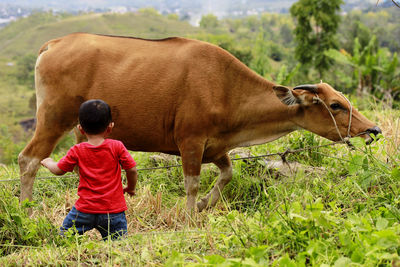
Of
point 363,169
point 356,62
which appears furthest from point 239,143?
point 356,62

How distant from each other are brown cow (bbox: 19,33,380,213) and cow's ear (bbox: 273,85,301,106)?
12 mm

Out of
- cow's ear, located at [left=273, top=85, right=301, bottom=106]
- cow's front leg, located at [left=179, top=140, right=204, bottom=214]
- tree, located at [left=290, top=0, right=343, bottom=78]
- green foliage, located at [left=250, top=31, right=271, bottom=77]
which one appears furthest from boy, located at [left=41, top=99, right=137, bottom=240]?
tree, located at [left=290, top=0, right=343, bottom=78]

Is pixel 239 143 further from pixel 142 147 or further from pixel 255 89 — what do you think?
pixel 142 147

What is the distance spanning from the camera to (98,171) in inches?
160

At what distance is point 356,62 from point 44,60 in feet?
52.7

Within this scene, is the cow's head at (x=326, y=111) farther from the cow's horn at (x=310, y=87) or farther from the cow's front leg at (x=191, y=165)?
the cow's front leg at (x=191, y=165)

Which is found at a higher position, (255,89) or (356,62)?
(255,89)

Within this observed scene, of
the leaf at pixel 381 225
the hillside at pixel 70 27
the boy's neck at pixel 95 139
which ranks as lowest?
the hillside at pixel 70 27

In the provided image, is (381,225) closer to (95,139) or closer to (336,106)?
(336,106)

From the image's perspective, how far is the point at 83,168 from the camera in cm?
405

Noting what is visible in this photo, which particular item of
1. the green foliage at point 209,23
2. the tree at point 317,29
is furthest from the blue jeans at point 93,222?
the green foliage at point 209,23

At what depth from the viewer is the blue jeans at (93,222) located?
4.14 m

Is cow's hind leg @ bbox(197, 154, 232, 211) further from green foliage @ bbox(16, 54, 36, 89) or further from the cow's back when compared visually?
green foliage @ bbox(16, 54, 36, 89)

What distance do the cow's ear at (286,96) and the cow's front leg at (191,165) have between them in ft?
3.64
